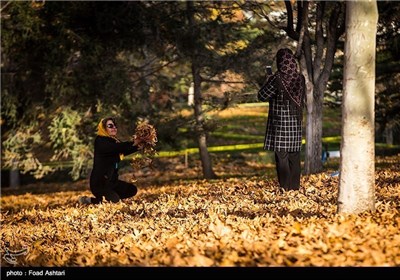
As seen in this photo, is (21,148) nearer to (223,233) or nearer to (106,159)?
(106,159)

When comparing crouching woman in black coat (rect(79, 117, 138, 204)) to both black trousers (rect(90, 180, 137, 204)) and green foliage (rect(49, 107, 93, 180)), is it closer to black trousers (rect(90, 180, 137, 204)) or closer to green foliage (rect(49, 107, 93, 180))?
black trousers (rect(90, 180, 137, 204))

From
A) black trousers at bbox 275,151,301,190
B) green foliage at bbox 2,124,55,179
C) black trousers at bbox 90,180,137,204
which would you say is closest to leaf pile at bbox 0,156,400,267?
black trousers at bbox 275,151,301,190

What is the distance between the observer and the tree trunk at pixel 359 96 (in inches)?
231

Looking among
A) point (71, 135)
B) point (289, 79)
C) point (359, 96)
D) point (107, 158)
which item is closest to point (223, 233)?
point (359, 96)

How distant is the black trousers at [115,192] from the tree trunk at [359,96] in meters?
4.81

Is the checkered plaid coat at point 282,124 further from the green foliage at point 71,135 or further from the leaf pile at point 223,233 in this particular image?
the green foliage at point 71,135

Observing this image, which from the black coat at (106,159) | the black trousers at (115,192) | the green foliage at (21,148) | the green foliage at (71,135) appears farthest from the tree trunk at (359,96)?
the green foliage at (21,148)

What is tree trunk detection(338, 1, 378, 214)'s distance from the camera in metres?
5.86

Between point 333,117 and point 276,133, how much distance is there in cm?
3543

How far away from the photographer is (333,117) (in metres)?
42.9

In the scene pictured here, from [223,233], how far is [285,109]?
3.40 metres
